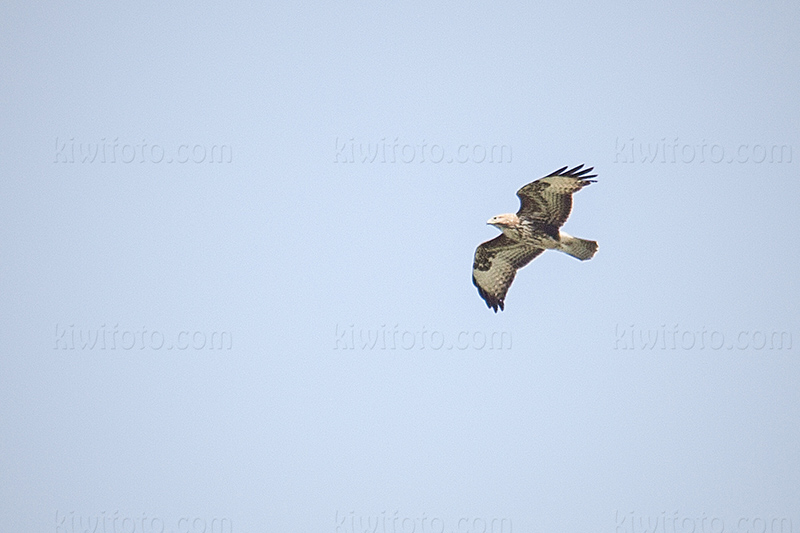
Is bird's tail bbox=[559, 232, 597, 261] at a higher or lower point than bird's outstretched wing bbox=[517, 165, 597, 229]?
lower

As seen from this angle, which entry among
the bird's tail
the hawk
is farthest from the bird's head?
the bird's tail

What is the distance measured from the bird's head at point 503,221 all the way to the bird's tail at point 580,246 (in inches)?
24.7

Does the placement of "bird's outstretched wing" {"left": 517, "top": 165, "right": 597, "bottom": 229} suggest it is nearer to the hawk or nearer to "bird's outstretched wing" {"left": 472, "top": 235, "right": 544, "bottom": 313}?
the hawk

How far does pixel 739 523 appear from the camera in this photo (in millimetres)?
16469

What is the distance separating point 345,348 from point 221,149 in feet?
15.5

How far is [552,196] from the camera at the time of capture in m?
12.0

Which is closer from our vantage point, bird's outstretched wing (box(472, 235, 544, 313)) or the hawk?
the hawk

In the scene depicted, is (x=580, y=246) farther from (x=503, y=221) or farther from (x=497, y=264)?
(x=497, y=264)

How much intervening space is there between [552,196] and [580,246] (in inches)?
29.1

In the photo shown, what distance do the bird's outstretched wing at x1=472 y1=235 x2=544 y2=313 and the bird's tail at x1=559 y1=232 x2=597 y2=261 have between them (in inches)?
33.3

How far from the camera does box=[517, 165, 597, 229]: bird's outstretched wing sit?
1184 cm

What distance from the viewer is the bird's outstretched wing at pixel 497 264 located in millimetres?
13195

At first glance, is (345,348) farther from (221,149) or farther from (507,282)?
(221,149)

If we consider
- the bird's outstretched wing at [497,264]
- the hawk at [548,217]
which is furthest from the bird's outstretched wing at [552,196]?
the bird's outstretched wing at [497,264]
